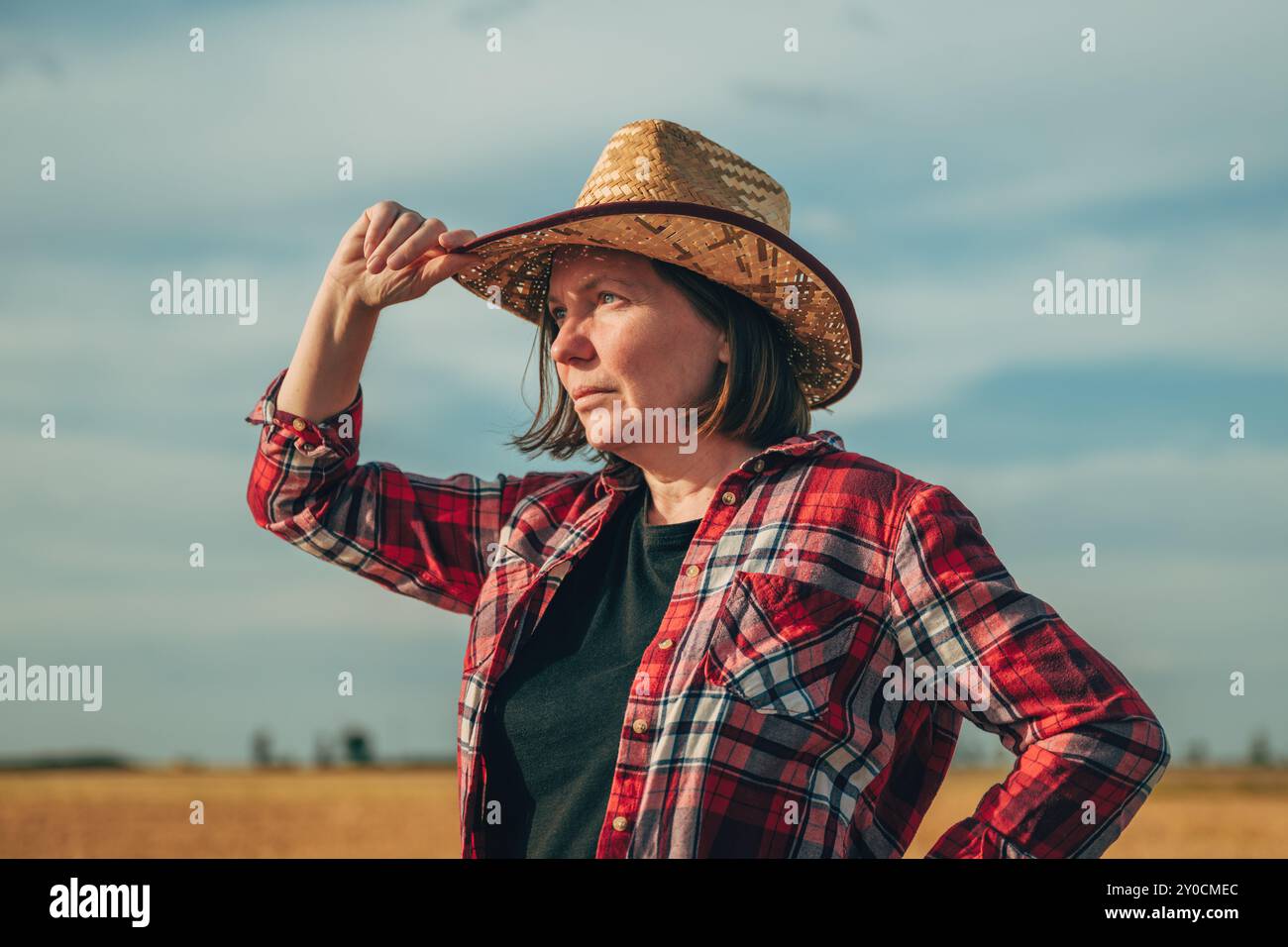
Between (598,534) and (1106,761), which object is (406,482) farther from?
(1106,761)

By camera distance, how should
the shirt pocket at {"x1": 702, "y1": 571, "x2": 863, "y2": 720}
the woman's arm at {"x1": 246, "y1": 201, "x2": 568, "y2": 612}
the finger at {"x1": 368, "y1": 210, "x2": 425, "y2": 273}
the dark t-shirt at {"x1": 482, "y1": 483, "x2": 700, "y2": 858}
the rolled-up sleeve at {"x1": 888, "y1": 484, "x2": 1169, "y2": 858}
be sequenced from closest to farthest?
the rolled-up sleeve at {"x1": 888, "y1": 484, "x2": 1169, "y2": 858}, the shirt pocket at {"x1": 702, "y1": 571, "x2": 863, "y2": 720}, the dark t-shirt at {"x1": 482, "y1": 483, "x2": 700, "y2": 858}, the finger at {"x1": 368, "y1": 210, "x2": 425, "y2": 273}, the woman's arm at {"x1": 246, "y1": 201, "x2": 568, "y2": 612}

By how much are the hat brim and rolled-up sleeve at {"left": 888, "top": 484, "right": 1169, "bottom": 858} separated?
757 mm

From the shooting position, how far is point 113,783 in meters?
24.1

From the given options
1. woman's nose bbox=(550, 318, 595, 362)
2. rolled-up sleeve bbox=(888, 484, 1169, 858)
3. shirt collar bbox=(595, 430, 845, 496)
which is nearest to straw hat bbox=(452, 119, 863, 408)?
woman's nose bbox=(550, 318, 595, 362)

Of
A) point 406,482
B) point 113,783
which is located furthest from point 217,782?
point 406,482

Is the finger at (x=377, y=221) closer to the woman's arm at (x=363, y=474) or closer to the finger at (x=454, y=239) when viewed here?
the woman's arm at (x=363, y=474)

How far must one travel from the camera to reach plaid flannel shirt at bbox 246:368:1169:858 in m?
2.65

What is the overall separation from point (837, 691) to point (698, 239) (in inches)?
46.3

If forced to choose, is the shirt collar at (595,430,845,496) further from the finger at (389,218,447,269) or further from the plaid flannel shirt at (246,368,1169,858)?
the finger at (389,218,447,269)

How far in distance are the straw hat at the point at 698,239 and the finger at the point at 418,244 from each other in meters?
0.09

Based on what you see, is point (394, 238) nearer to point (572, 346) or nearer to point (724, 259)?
point (572, 346)

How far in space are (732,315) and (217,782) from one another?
25878 mm

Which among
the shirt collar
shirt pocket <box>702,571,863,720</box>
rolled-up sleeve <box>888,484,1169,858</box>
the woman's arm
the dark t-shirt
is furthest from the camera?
the woman's arm

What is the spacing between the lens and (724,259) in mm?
3158
